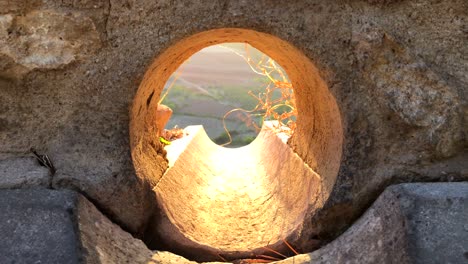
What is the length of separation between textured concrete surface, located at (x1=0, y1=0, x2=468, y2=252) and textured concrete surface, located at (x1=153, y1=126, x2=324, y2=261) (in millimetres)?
331

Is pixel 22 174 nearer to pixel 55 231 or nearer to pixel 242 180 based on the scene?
pixel 55 231

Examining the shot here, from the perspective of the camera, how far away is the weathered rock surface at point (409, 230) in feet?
4.19

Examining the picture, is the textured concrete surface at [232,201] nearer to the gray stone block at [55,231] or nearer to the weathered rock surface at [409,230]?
the weathered rock surface at [409,230]

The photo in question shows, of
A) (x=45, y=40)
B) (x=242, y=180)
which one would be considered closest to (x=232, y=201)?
(x=242, y=180)

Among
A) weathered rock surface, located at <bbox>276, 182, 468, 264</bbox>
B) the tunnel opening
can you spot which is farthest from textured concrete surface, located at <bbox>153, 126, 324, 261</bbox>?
weathered rock surface, located at <bbox>276, 182, 468, 264</bbox>

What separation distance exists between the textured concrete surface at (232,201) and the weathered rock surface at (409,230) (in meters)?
0.24

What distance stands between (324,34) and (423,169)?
0.59 meters

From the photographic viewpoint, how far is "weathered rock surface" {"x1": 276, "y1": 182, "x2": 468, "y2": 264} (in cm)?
128

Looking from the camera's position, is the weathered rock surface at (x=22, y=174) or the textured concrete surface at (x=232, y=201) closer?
the weathered rock surface at (x=22, y=174)

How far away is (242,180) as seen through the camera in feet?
10.6

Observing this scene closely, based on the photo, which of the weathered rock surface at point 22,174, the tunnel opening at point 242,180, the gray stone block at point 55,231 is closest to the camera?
the gray stone block at point 55,231

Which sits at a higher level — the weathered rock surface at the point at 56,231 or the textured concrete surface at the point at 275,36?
the textured concrete surface at the point at 275,36

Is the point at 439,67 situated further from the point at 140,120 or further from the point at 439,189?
the point at 140,120

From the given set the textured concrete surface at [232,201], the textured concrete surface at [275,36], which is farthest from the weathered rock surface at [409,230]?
the textured concrete surface at [232,201]
